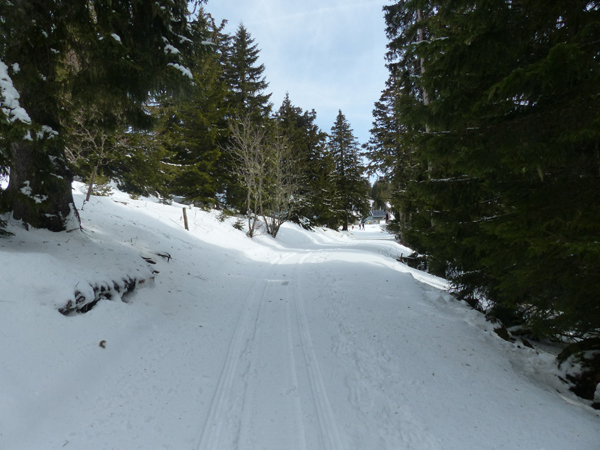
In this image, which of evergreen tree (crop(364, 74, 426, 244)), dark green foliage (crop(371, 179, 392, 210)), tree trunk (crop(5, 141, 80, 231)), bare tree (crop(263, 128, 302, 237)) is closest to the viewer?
tree trunk (crop(5, 141, 80, 231))

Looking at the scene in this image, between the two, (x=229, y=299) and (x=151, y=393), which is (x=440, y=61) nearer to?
(x=151, y=393)

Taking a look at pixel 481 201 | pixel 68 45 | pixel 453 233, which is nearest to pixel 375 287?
pixel 453 233

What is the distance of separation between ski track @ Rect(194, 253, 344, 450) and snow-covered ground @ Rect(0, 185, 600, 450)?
0.06ft

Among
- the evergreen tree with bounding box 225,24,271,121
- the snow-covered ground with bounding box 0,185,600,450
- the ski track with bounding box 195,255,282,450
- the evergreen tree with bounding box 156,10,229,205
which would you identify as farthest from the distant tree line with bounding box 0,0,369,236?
the evergreen tree with bounding box 225,24,271,121

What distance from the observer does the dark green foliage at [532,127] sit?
3021 millimetres

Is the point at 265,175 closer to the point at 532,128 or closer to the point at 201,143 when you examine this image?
the point at 201,143

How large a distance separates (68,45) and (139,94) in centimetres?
182

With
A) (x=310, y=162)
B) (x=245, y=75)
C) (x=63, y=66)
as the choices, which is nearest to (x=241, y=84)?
(x=245, y=75)

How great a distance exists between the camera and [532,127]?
333 centimetres

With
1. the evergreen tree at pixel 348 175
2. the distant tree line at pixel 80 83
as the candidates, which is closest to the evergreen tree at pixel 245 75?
the evergreen tree at pixel 348 175

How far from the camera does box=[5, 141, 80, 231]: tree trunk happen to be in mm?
4629

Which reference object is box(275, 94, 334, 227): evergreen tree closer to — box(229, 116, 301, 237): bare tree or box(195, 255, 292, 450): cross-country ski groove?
box(229, 116, 301, 237): bare tree

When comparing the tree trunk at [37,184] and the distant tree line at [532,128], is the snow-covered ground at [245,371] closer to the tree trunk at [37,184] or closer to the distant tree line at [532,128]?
the tree trunk at [37,184]

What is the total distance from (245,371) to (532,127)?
489 centimetres
